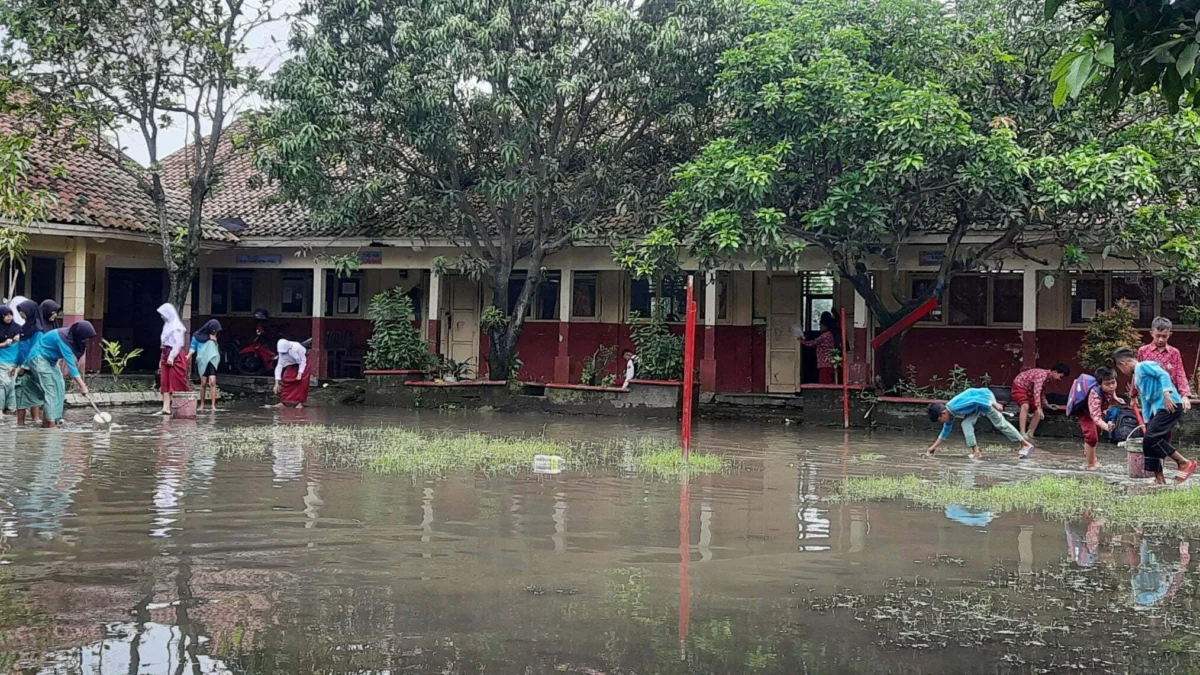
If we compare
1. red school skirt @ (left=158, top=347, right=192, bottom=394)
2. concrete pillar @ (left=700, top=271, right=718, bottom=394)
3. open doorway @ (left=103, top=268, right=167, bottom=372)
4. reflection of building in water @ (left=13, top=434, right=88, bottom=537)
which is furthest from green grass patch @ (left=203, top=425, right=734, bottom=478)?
open doorway @ (left=103, top=268, right=167, bottom=372)

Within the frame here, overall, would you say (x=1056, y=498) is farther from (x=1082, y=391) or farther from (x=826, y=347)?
(x=826, y=347)

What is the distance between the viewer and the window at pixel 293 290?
1029 inches

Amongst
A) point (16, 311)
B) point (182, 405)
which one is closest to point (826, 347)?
point (182, 405)

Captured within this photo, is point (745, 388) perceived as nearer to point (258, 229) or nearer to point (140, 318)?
point (258, 229)

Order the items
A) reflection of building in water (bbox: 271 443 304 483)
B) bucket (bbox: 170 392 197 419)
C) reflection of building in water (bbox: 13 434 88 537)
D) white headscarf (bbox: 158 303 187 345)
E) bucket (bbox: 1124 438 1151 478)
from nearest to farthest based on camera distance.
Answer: reflection of building in water (bbox: 13 434 88 537), reflection of building in water (bbox: 271 443 304 483), bucket (bbox: 1124 438 1151 478), white headscarf (bbox: 158 303 187 345), bucket (bbox: 170 392 197 419)

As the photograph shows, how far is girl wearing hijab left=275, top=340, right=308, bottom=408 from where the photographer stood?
19.9 m

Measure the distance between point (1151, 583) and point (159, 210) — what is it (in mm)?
18853

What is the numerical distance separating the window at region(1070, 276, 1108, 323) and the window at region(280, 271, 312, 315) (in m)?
15.9

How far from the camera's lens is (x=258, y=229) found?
79.8 ft

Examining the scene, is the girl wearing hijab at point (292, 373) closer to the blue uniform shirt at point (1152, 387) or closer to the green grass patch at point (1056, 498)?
the green grass patch at point (1056, 498)

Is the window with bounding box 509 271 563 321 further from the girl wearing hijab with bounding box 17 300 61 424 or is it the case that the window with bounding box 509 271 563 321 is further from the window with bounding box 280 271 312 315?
the girl wearing hijab with bounding box 17 300 61 424

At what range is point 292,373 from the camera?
790 inches

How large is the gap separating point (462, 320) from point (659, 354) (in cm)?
615

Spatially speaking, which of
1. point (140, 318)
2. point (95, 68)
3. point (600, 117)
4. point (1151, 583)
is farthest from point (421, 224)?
point (1151, 583)
